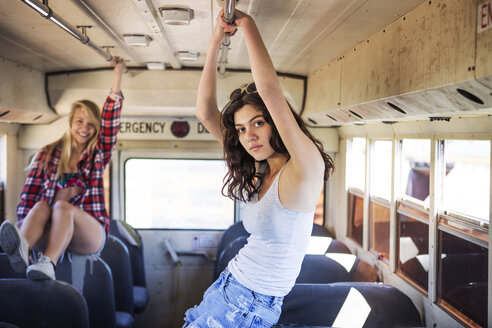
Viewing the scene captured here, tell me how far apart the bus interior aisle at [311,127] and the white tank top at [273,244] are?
0.54 metres

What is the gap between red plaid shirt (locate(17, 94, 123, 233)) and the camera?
3500 mm

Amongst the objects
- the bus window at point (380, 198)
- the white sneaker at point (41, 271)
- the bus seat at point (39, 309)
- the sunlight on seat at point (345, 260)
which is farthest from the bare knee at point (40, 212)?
the bus window at point (380, 198)

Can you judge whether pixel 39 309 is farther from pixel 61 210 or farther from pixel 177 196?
pixel 177 196

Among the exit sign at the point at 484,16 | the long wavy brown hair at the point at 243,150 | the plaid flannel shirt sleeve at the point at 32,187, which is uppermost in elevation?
the exit sign at the point at 484,16

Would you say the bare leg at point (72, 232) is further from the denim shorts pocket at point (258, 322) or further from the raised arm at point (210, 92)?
the denim shorts pocket at point (258, 322)

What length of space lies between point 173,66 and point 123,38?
1177mm

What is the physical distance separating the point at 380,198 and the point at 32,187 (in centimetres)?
304

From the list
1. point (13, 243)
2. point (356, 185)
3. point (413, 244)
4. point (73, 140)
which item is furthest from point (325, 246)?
point (13, 243)

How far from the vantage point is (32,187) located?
357 centimetres

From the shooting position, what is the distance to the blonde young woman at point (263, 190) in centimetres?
160

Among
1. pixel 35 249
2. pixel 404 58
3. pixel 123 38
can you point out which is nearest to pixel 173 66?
pixel 123 38

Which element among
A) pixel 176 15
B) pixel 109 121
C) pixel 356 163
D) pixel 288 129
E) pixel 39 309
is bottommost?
pixel 39 309

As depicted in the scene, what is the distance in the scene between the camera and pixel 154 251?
18.9ft

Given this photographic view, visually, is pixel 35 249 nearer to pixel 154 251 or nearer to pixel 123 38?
pixel 123 38
